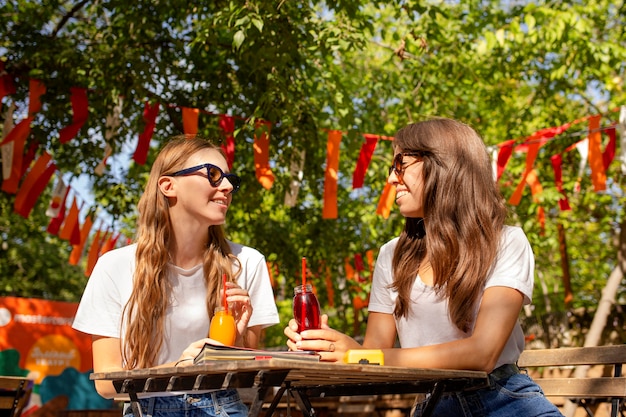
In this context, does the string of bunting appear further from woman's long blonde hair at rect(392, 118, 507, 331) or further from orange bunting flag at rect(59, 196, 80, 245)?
woman's long blonde hair at rect(392, 118, 507, 331)

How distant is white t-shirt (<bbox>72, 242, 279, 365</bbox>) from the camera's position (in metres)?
2.38

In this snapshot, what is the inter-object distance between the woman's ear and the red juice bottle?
68 centimetres

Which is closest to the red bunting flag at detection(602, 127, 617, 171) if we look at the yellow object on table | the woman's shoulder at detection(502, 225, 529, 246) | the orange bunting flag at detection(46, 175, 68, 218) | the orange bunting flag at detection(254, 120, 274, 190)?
the orange bunting flag at detection(254, 120, 274, 190)

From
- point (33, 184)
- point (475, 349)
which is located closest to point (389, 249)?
point (475, 349)

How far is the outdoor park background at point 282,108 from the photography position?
659cm

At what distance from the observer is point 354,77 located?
11.5m

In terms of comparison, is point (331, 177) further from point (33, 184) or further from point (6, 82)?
point (6, 82)

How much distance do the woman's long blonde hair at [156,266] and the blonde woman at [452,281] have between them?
0.48 m

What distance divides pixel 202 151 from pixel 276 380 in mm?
1211

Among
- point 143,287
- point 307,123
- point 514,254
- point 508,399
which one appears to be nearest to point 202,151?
point 143,287

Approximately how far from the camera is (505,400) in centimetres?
213

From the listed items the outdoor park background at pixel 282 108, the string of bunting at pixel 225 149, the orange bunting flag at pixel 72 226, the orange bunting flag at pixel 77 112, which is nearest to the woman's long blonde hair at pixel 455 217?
the outdoor park background at pixel 282 108

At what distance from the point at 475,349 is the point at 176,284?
1009 millimetres

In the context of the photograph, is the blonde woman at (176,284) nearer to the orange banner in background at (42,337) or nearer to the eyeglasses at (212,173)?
the eyeglasses at (212,173)
